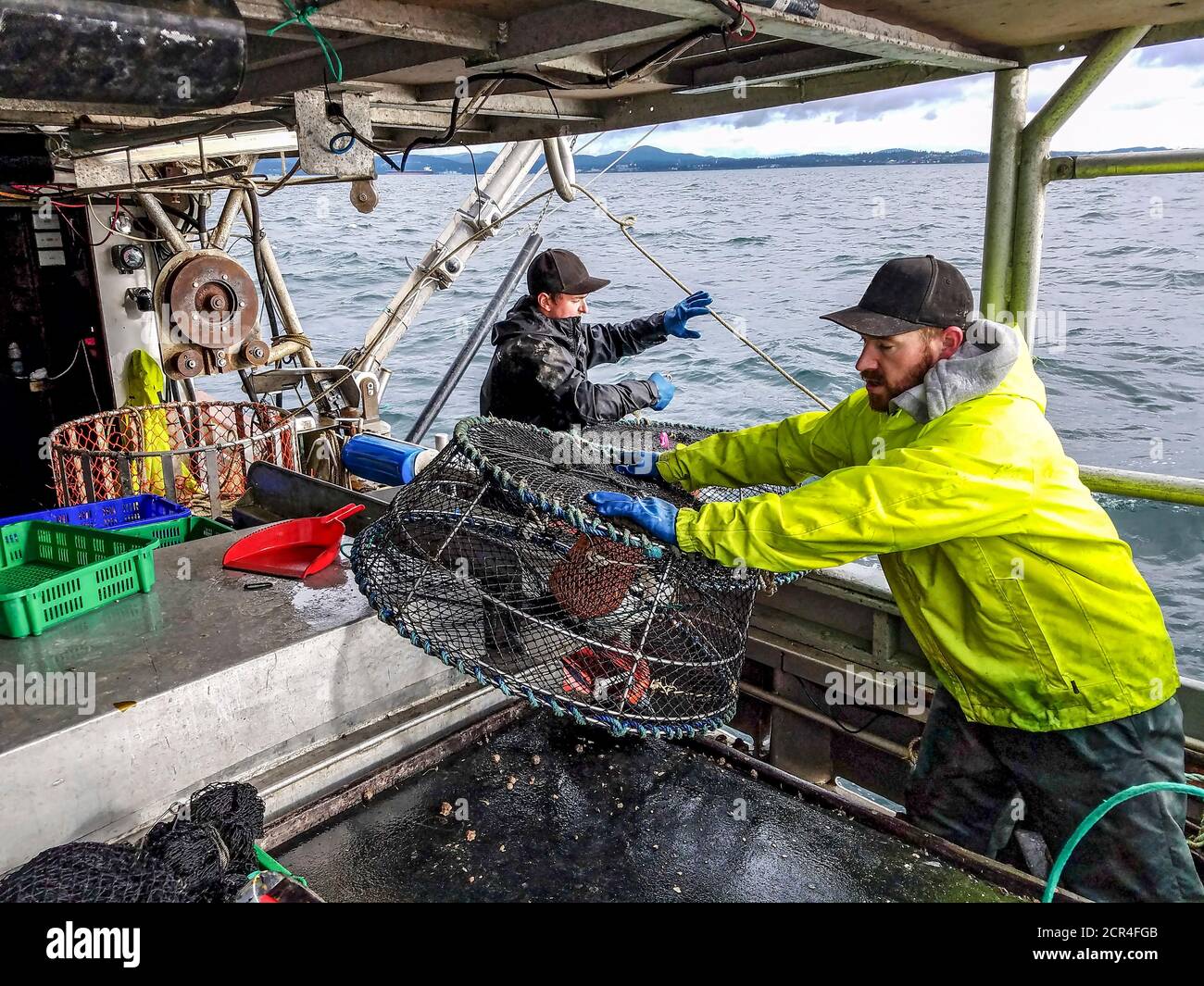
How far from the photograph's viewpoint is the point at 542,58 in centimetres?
292

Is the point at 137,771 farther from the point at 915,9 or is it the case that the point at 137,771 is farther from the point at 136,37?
the point at 915,9

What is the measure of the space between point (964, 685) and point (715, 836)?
836mm

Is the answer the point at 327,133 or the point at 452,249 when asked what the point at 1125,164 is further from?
the point at 452,249

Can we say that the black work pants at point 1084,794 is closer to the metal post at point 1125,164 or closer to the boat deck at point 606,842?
the boat deck at point 606,842

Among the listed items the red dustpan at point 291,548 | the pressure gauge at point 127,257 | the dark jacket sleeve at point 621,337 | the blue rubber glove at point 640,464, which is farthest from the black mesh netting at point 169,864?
the pressure gauge at point 127,257

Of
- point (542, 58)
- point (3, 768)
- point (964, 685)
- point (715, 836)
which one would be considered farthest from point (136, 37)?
point (964, 685)

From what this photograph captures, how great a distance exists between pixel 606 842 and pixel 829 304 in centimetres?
2065

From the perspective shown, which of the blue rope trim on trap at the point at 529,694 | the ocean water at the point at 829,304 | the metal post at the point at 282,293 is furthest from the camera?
the ocean water at the point at 829,304

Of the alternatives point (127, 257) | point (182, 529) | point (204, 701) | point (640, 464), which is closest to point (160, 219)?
point (127, 257)

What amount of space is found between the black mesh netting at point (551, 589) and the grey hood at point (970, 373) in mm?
640

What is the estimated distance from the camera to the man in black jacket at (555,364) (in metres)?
3.45

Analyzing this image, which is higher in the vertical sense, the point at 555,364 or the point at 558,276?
the point at 558,276

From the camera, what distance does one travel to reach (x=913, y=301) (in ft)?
7.91
